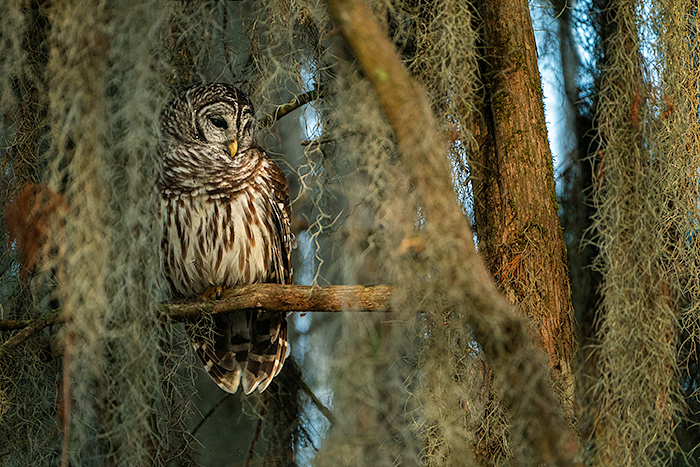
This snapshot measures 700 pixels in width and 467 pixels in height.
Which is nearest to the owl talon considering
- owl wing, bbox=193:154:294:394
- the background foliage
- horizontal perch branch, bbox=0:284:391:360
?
owl wing, bbox=193:154:294:394

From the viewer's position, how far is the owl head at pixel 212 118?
271 cm

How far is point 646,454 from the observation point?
1847 millimetres

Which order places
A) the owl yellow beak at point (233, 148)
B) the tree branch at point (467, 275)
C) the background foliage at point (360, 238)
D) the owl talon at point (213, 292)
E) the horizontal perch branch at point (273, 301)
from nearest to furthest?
the tree branch at point (467, 275)
the background foliage at point (360, 238)
the horizontal perch branch at point (273, 301)
the owl talon at point (213, 292)
the owl yellow beak at point (233, 148)

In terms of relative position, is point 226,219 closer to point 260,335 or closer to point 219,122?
point 219,122

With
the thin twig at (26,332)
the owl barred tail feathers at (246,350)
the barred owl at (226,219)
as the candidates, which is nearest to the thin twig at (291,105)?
the barred owl at (226,219)

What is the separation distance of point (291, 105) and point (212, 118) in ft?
1.22

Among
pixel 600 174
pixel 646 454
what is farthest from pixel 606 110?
pixel 646 454

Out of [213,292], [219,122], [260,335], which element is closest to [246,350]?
[260,335]

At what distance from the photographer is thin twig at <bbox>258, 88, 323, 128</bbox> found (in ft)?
7.48

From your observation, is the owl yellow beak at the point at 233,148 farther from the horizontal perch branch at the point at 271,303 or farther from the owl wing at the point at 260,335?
the horizontal perch branch at the point at 271,303

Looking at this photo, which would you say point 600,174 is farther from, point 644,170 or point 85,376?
point 85,376

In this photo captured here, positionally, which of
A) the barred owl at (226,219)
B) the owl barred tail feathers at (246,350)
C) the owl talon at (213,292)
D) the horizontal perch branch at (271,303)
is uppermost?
the barred owl at (226,219)

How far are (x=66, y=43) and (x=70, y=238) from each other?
0.45 metres

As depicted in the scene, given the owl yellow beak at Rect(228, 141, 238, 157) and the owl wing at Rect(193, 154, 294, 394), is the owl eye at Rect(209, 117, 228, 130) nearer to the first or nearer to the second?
the owl yellow beak at Rect(228, 141, 238, 157)
